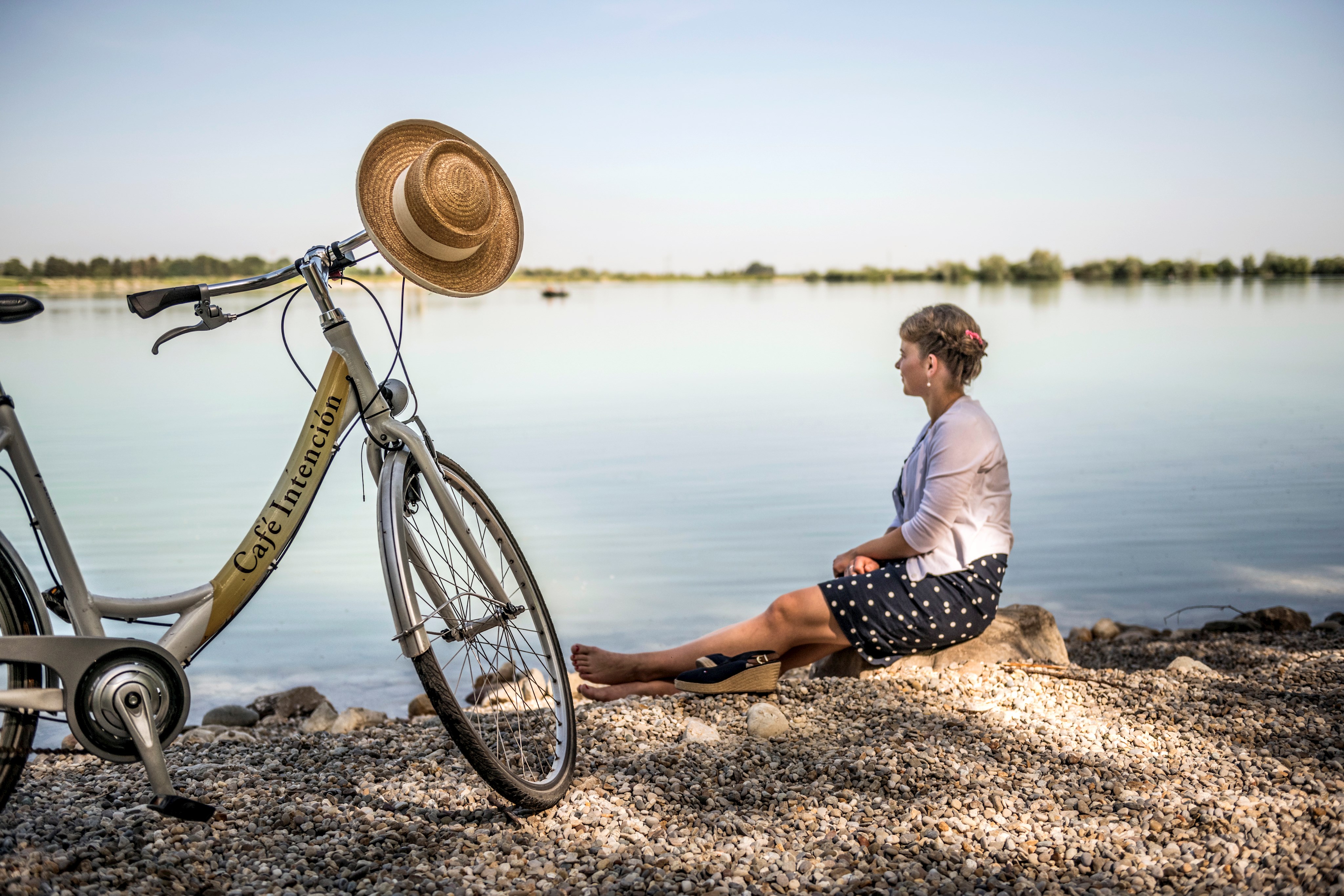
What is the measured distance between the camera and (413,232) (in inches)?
99.7

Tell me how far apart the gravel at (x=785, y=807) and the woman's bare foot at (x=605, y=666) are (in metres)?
0.22

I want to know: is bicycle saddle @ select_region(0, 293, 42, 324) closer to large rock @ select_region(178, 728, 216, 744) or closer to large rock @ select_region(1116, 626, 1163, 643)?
large rock @ select_region(178, 728, 216, 744)

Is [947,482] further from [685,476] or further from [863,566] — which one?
[685,476]

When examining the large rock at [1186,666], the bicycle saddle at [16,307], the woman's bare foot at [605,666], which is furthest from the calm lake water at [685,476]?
the bicycle saddle at [16,307]

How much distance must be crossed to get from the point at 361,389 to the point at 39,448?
9686 millimetres

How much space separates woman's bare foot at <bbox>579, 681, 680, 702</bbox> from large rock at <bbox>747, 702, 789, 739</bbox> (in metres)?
0.48

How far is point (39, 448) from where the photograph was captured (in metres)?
10.5

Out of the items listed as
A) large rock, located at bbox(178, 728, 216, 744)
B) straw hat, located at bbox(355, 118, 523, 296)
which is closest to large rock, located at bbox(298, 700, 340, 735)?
large rock, located at bbox(178, 728, 216, 744)

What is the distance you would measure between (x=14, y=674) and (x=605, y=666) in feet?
6.70

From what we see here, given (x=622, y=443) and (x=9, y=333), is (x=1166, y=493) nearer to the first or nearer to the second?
(x=622, y=443)

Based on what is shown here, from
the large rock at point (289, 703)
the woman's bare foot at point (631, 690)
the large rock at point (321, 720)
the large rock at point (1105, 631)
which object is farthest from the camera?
the large rock at point (1105, 631)

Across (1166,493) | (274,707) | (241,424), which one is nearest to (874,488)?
(1166,493)

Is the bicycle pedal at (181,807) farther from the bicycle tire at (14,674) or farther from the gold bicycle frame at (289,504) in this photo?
the gold bicycle frame at (289,504)

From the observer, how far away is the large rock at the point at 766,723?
329 cm
